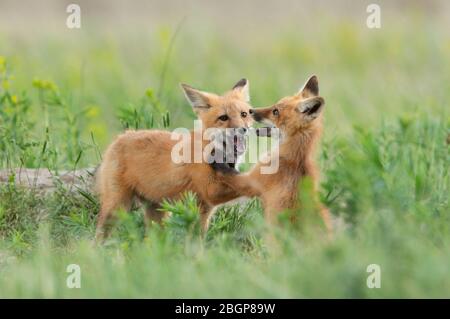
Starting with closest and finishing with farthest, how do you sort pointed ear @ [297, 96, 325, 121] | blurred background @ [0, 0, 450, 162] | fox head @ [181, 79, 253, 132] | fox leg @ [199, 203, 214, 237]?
pointed ear @ [297, 96, 325, 121], fox leg @ [199, 203, 214, 237], fox head @ [181, 79, 253, 132], blurred background @ [0, 0, 450, 162]

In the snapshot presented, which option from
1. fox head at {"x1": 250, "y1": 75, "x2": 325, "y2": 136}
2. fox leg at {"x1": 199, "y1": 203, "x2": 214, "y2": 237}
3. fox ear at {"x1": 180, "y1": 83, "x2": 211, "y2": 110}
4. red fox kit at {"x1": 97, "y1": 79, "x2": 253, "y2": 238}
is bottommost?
fox leg at {"x1": 199, "y1": 203, "x2": 214, "y2": 237}

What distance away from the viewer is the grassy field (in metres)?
5.37

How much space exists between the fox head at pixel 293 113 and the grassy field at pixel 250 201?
439 mm

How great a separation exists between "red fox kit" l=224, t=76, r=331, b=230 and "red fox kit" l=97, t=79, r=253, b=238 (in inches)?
13.7

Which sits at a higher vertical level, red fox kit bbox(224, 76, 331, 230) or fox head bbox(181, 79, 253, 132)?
fox head bbox(181, 79, 253, 132)

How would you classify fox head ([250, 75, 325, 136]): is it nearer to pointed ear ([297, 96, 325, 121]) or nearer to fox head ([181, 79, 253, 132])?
pointed ear ([297, 96, 325, 121])

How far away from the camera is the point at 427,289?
4992mm

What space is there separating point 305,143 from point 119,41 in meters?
9.30

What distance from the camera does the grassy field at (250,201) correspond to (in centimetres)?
537

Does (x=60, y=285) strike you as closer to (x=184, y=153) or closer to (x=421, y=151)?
(x=184, y=153)

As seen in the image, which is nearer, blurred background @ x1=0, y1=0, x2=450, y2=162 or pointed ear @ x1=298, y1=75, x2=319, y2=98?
pointed ear @ x1=298, y1=75, x2=319, y2=98

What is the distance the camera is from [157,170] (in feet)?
25.0

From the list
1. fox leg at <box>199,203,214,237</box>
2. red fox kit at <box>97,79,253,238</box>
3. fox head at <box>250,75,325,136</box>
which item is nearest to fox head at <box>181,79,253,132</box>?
red fox kit at <box>97,79,253,238</box>

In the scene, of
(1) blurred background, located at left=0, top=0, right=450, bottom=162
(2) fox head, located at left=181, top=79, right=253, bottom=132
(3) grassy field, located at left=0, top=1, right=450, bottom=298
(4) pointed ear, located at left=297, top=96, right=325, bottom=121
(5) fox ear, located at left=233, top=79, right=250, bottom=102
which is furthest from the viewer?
(1) blurred background, located at left=0, top=0, right=450, bottom=162
